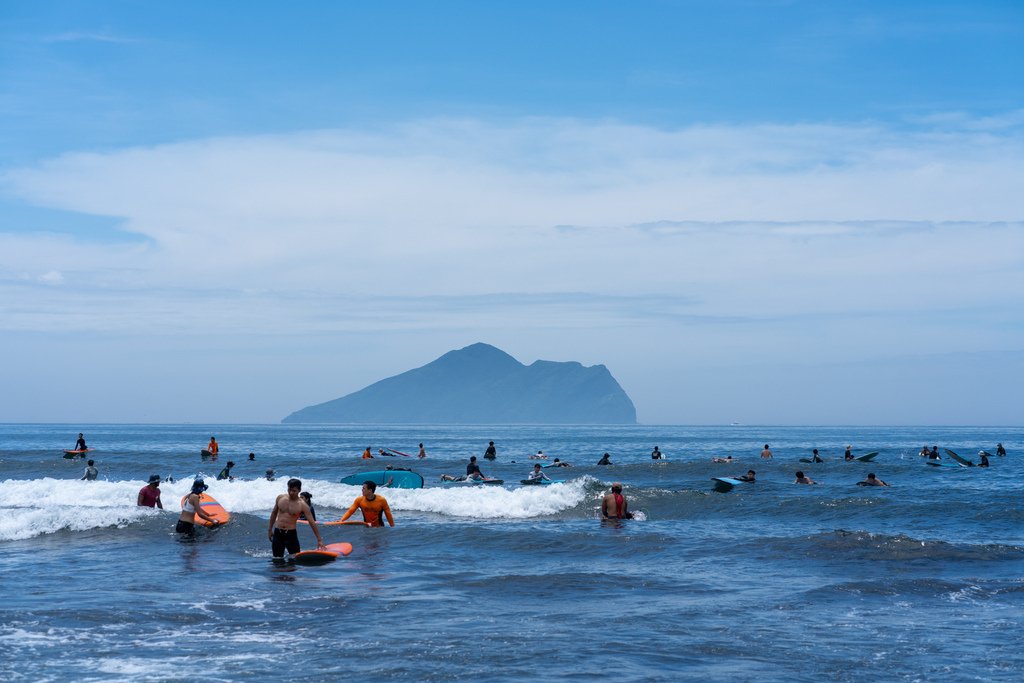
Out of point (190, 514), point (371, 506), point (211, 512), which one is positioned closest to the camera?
point (190, 514)

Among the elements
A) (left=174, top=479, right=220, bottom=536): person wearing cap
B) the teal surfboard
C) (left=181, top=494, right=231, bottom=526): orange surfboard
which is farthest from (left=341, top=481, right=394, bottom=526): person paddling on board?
the teal surfboard

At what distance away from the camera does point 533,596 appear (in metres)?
15.7

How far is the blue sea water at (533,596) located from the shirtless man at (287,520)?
1.71 feet

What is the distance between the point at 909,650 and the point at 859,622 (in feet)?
5.48

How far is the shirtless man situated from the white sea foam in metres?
6.81

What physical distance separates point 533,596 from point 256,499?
19423 mm

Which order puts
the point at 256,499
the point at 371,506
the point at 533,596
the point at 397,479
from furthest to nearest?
the point at 397,479
the point at 256,499
the point at 371,506
the point at 533,596

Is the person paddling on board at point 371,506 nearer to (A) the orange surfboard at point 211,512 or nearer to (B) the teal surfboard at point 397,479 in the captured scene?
(A) the orange surfboard at point 211,512

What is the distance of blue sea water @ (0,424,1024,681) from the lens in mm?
11211

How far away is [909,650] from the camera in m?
12.1

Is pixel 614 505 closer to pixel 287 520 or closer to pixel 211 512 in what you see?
pixel 287 520

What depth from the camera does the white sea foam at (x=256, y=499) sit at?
23.9 m

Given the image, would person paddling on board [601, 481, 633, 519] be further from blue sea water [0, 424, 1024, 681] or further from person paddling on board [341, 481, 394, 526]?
person paddling on board [341, 481, 394, 526]

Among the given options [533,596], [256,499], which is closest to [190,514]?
[533,596]
